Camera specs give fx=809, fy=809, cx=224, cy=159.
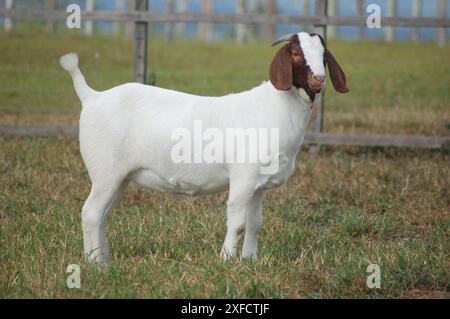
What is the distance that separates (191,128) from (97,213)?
84 centimetres

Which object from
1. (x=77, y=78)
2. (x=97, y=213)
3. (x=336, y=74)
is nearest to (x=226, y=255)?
(x=97, y=213)

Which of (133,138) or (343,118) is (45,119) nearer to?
(343,118)

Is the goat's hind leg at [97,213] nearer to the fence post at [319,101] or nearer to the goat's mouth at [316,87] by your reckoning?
the goat's mouth at [316,87]

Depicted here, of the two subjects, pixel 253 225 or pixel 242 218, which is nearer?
pixel 242 218

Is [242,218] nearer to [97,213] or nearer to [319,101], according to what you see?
[97,213]

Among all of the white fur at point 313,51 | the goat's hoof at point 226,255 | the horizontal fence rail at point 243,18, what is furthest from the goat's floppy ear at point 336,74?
the horizontal fence rail at point 243,18

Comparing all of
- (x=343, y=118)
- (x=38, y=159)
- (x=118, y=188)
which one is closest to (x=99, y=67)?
(x=343, y=118)

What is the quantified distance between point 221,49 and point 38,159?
13280mm

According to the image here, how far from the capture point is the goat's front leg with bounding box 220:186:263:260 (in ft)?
15.9

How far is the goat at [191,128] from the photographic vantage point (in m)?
4.80

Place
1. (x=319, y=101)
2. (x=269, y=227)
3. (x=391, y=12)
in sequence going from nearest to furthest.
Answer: (x=269, y=227)
(x=319, y=101)
(x=391, y=12)

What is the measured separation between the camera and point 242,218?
4910 mm

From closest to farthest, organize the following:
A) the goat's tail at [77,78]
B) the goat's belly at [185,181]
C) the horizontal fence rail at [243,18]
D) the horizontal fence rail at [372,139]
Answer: the goat's belly at [185,181], the goat's tail at [77,78], the horizontal fence rail at [243,18], the horizontal fence rail at [372,139]

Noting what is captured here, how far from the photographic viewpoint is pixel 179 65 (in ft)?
59.3
